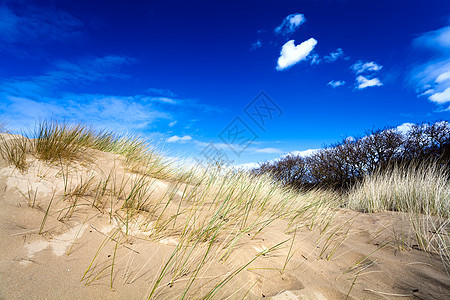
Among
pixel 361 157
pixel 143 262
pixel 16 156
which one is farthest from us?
pixel 361 157

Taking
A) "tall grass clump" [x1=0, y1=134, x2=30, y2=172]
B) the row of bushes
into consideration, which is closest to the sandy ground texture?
"tall grass clump" [x1=0, y1=134, x2=30, y2=172]

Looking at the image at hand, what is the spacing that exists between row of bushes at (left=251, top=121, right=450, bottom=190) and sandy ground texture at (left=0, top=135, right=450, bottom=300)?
7.63m

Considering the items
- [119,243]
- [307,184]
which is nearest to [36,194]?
[119,243]

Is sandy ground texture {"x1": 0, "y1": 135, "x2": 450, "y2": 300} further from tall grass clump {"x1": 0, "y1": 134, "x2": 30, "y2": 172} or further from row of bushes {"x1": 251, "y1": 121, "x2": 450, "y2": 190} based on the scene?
row of bushes {"x1": 251, "y1": 121, "x2": 450, "y2": 190}

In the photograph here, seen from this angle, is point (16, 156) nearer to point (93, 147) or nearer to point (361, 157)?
point (93, 147)

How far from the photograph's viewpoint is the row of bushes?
397 inches

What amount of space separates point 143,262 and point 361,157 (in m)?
13.7

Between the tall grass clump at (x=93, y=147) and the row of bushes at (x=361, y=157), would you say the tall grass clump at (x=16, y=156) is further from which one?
the row of bushes at (x=361, y=157)

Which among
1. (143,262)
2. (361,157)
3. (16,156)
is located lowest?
(143,262)

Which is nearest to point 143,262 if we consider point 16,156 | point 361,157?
point 16,156

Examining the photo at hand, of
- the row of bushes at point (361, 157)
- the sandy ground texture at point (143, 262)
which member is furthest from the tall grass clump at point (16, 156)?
the row of bushes at point (361, 157)

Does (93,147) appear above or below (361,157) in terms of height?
below

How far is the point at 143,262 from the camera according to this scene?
1.55 metres

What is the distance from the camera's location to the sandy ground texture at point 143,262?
1.27 metres
